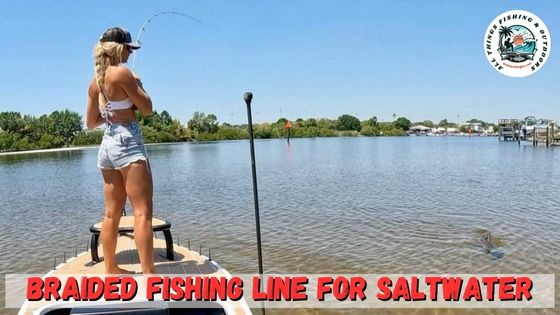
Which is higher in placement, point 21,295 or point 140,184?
point 140,184

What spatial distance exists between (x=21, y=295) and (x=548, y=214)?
51.1 feet

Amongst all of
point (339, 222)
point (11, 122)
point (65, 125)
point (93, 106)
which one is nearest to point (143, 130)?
point (65, 125)

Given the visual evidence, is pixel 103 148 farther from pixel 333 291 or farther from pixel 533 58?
pixel 533 58

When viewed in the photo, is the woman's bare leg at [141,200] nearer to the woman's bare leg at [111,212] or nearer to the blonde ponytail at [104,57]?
the woman's bare leg at [111,212]

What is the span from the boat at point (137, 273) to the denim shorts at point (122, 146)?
123 centimetres

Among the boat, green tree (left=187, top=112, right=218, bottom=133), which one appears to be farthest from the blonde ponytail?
green tree (left=187, top=112, right=218, bottom=133)

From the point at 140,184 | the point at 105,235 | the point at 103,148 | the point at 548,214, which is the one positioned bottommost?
the point at 548,214

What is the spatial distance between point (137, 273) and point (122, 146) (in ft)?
4.94

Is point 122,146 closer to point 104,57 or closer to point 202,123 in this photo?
point 104,57

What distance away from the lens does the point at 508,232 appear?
41.6ft

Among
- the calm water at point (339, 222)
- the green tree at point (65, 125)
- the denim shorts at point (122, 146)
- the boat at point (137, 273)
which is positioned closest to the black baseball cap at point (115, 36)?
the denim shorts at point (122, 146)

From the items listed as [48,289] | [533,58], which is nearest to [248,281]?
[48,289]

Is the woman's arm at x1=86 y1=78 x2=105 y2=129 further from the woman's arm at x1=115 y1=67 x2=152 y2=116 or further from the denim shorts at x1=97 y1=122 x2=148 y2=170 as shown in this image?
the woman's arm at x1=115 y1=67 x2=152 y2=116

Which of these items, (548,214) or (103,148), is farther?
(548,214)
